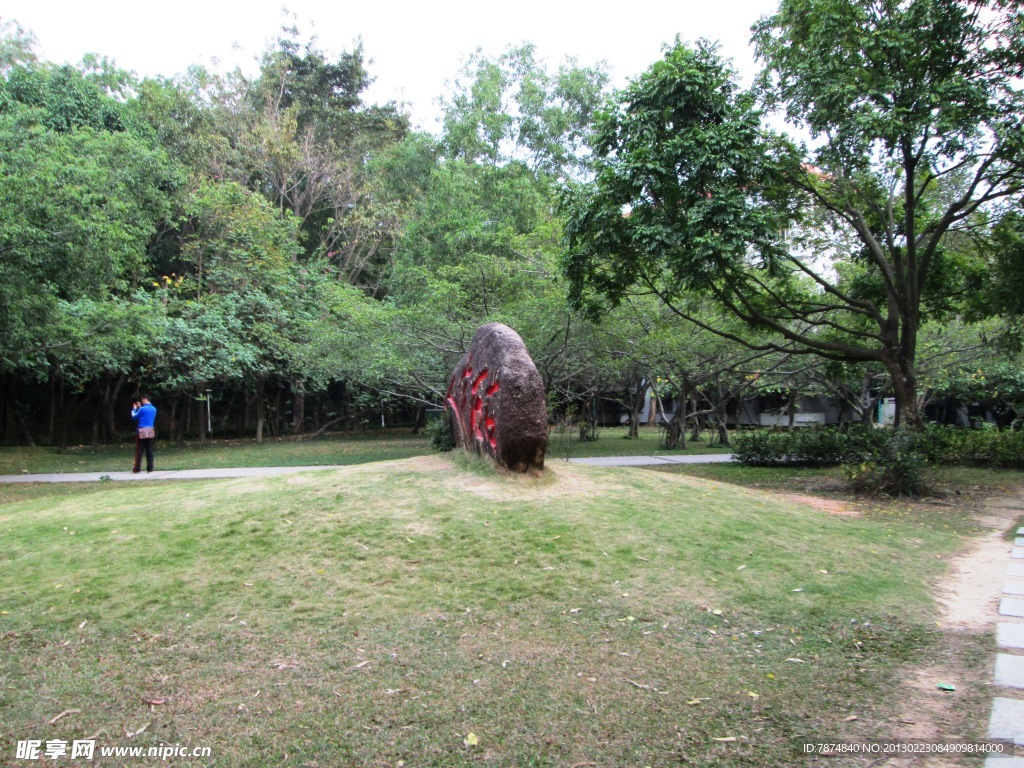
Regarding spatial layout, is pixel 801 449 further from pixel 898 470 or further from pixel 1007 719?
pixel 1007 719

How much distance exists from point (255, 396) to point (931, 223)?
1952cm

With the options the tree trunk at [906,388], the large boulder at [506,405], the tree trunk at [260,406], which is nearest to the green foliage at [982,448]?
the tree trunk at [906,388]

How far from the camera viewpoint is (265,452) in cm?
1731

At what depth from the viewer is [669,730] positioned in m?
3.08

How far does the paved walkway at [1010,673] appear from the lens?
9.68 ft

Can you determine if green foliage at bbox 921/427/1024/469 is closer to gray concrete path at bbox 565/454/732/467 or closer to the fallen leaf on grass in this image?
gray concrete path at bbox 565/454/732/467

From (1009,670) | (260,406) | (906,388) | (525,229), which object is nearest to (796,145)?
(906,388)

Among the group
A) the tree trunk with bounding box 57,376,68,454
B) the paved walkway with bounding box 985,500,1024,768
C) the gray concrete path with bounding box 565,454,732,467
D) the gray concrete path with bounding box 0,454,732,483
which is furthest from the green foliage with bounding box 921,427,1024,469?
the tree trunk with bounding box 57,376,68,454

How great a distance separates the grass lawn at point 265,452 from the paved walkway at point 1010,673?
10107mm

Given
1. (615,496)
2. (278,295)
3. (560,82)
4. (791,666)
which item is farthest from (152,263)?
(791,666)

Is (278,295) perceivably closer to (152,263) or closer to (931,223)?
(152,263)

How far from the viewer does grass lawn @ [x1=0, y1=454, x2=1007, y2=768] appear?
3057 mm

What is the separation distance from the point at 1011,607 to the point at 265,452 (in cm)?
1573

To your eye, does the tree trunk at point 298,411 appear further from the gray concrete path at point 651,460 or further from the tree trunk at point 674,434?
the tree trunk at point 674,434
